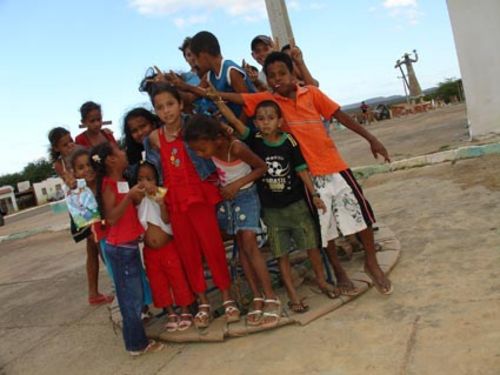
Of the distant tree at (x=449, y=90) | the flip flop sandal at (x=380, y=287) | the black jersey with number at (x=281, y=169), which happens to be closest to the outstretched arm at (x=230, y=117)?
the black jersey with number at (x=281, y=169)

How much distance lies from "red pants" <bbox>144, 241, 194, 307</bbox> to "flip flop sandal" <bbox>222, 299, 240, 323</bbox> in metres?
0.25

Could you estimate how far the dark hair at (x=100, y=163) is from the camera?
319cm

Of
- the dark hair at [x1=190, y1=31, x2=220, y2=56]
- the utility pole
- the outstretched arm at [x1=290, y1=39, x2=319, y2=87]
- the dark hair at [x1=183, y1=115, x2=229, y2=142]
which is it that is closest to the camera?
the dark hair at [x1=183, y1=115, x2=229, y2=142]

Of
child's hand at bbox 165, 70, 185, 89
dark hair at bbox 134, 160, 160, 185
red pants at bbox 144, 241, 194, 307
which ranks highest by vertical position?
child's hand at bbox 165, 70, 185, 89

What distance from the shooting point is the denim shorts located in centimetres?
327

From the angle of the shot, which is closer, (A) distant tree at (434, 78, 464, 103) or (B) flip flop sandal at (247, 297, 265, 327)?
(B) flip flop sandal at (247, 297, 265, 327)

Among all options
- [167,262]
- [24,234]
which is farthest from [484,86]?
[24,234]

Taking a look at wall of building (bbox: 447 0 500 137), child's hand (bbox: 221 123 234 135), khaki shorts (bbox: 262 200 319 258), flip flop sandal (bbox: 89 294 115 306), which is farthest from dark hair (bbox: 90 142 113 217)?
wall of building (bbox: 447 0 500 137)

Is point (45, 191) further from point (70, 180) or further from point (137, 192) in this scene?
point (137, 192)

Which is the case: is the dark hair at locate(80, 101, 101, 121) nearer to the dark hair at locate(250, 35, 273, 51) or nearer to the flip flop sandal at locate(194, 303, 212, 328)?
the dark hair at locate(250, 35, 273, 51)

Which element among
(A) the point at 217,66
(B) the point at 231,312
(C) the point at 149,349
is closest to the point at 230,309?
(B) the point at 231,312

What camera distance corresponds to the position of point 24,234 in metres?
11.9

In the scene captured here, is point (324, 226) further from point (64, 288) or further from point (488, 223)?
point (64, 288)

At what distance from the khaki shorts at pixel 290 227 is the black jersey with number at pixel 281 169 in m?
0.05
